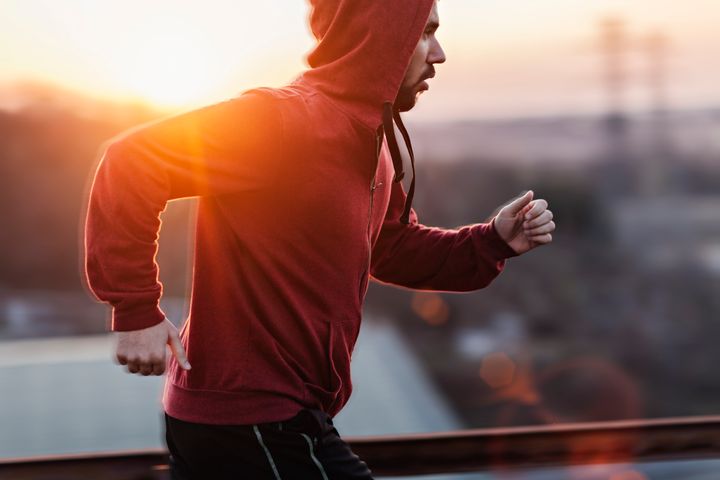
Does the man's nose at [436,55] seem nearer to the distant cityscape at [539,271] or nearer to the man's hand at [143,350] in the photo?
the man's hand at [143,350]

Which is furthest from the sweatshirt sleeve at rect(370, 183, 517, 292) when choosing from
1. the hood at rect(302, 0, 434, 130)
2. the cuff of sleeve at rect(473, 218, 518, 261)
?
the hood at rect(302, 0, 434, 130)

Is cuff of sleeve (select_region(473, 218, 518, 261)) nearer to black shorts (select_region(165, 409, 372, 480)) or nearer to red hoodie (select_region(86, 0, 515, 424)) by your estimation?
red hoodie (select_region(86, 0, 515, 424))

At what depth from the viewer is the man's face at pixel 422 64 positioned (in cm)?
145

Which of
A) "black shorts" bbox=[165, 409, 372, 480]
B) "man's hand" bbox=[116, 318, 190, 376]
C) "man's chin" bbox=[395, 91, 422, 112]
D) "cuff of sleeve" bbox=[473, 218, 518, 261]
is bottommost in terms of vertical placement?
"black shorts" bbox=[165, 409, 372, 480]

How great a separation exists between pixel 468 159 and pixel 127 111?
17.8m

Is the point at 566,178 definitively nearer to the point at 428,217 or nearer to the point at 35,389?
the point at 428,217

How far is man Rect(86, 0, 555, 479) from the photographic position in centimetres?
120

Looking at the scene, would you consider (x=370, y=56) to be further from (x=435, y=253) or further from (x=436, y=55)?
(x=435, y=253)

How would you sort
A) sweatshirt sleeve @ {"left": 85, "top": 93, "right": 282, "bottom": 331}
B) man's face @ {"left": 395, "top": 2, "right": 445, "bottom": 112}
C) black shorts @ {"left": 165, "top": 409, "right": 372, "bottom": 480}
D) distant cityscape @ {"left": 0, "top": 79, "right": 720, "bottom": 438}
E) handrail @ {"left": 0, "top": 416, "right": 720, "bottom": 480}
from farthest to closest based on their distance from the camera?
distant cityscape @ {"left": 0, "top": 79, "right": 720, "bottom": 438} → handrail @ {"left": 0, "top": 416, "right": 720, "bottom": 480} → man's face @ {"left": 395, "top": 2, "right": 445, "bottom": 112} → black shorts @ {"left": 165, "top": 409, "right": 372, "bottom": 480} → sweatshirt sleeve @ {"left": 85, "top": 93, "right": 282, "bottom": 331}

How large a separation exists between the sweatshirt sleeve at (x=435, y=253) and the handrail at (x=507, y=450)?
851 millimetres

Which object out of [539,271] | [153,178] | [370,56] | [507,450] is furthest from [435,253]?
[539,271]

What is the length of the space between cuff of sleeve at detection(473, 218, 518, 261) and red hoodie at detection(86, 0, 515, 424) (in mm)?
289

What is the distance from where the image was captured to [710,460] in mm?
2643

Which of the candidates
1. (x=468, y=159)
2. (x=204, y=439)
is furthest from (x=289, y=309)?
(x=468, y=159)
